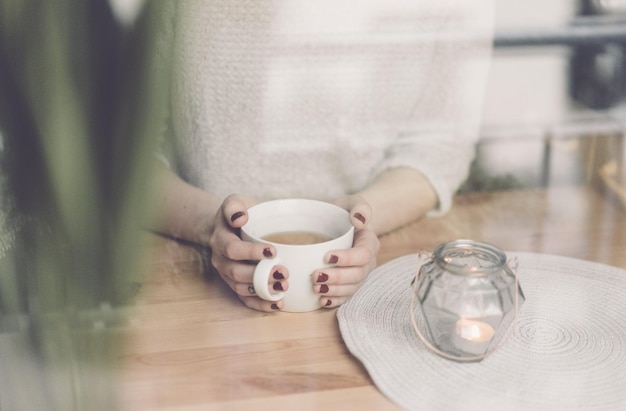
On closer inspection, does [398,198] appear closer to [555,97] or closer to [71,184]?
[555,97]

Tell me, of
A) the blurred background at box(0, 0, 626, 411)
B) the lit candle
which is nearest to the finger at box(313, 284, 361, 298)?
the lit candle

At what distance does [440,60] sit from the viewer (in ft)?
2.61

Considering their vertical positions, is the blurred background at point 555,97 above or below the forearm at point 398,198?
above

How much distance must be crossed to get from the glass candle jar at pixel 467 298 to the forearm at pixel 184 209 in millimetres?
181

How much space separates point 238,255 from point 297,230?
0.06 m

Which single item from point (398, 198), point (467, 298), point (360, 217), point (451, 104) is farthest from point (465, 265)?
point (451, 104)

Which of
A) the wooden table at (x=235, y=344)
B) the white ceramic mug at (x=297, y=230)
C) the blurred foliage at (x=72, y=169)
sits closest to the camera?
the blurred foliage at (x=72, y=169)

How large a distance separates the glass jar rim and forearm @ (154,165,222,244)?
7.2 inches

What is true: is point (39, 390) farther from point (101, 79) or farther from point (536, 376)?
point (536, 376)

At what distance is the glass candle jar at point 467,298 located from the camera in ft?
1.51

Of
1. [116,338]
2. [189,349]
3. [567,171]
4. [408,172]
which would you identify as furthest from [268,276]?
[567,171]

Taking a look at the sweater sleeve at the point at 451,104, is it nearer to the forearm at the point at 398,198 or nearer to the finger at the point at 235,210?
the forearm at the point at 398,198

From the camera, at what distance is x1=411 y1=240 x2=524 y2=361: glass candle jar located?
0.46 metres

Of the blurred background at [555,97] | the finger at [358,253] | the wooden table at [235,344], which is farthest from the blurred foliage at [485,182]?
the finger at [358,253]
